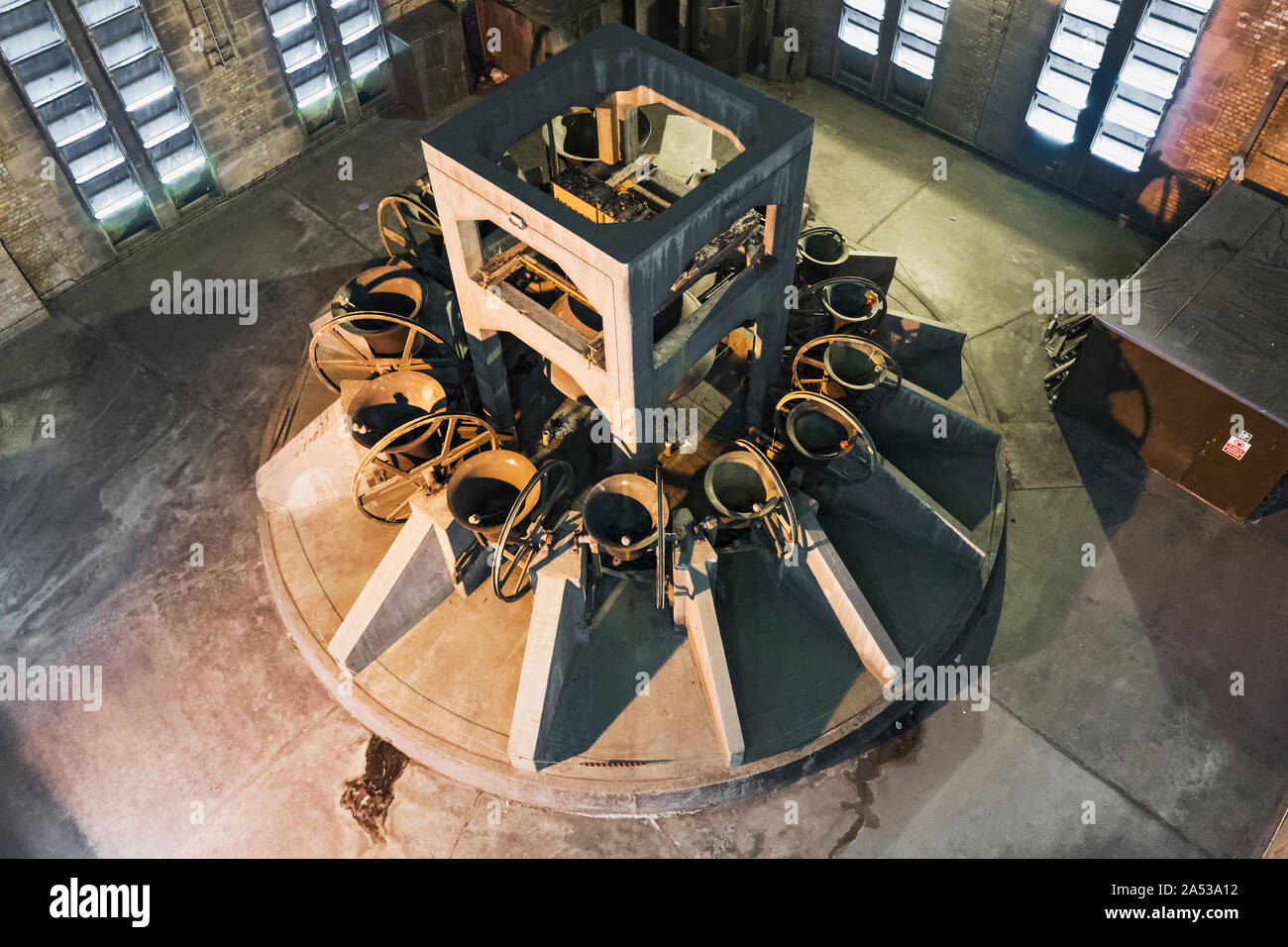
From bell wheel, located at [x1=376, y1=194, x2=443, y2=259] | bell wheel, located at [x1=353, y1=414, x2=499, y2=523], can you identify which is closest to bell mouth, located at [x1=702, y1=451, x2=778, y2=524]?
bell wheel, located at [x1=353, y1=414, x2=499, y2=523]

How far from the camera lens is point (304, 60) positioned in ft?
64.4

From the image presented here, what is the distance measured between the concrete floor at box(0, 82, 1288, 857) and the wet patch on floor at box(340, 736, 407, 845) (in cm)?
16

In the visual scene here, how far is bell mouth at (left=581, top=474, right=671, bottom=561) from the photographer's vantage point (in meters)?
12.1

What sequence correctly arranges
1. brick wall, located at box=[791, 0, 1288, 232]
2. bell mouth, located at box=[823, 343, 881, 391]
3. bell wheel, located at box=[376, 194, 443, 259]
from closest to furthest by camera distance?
1. bell mouth, located at box=[823, 343, 881, 391]
2. brick wall, located at box=[791, 0, 1288, 232]
3. bell wheel, located at box=[376, 194, 443, 259]

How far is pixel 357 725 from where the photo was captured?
532 inches

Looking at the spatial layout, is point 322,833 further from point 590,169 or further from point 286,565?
point 590,169

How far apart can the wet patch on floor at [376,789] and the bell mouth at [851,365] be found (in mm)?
8666

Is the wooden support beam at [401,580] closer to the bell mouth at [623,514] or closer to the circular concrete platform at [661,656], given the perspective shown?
the circular concrete platform at [661,656]

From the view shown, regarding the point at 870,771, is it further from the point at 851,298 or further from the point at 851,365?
the point at 851,298

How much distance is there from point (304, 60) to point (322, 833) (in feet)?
51.3

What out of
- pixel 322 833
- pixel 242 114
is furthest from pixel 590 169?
pixel 322 833

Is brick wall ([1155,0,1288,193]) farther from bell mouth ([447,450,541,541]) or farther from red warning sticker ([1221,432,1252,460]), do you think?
bell mouth ([447,450,541,541])

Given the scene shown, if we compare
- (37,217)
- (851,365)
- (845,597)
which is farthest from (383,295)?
(845,597)

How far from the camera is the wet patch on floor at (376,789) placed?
12711 millimetres
